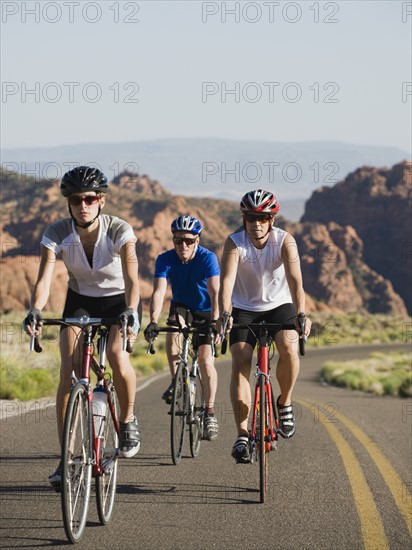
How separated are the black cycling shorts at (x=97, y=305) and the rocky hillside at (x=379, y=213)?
114286 mm

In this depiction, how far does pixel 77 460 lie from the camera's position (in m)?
7.11

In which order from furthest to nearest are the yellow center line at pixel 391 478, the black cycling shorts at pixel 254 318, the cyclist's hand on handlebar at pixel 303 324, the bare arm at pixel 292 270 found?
the black cycling shorts at pixel 254 318 → the bare arm at pixel 292 270 → the cyclist's hand on handlebar at pixel 303 324 → the yellow center line at pixel 391 478

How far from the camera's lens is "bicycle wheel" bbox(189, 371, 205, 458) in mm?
11219

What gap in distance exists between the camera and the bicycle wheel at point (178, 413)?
Result: 10648 millimetres

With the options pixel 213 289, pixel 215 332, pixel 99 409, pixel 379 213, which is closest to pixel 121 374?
pixel 99 409

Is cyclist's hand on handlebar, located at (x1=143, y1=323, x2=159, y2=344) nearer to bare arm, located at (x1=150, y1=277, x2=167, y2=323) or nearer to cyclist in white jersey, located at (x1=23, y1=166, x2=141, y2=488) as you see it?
bare arm, located at (x1=150, y1=277, x2=167, y2=323)

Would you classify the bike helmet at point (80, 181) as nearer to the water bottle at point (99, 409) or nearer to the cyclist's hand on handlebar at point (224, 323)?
the water bottle at point (99, 409)

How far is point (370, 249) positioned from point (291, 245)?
123 m

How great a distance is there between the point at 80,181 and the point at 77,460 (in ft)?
6.75

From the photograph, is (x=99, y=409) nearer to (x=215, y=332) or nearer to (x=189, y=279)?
(x=215, y=332)

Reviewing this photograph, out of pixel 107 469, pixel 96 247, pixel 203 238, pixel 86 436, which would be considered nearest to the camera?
pixel 86 436

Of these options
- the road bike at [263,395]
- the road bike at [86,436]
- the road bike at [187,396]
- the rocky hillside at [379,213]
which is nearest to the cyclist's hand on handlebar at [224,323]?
the road bike at [263,395]

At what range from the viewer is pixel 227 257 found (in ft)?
29.6

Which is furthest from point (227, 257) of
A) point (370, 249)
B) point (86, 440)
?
point (370, 249)
